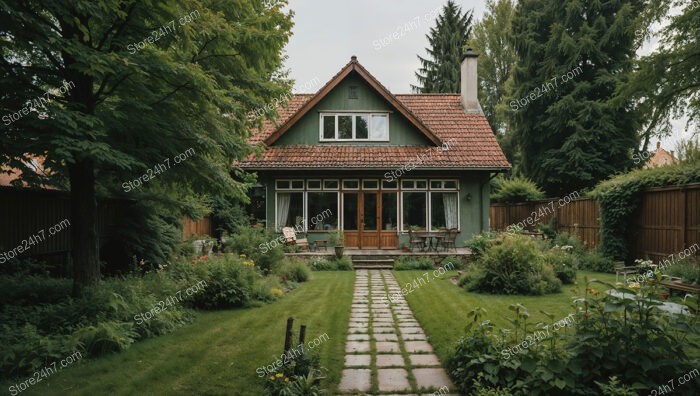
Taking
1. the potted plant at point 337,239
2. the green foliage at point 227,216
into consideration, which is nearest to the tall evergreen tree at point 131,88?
the potted plant at point 337,239

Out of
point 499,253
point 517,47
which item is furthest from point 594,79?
point 499,253

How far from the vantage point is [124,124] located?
20.0 feet

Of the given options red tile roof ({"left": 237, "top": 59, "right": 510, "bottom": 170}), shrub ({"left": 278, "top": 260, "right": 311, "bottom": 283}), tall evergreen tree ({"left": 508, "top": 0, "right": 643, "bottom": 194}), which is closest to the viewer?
shrub ({"left": 278, "top": 260, "right": 311, "bottom": 283})

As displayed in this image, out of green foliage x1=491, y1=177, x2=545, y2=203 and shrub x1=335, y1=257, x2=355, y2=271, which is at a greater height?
green foliage x1=491, y1=177, x2=545, y2=203

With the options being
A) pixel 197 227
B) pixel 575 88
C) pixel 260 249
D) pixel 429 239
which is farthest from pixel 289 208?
pixel 575 88

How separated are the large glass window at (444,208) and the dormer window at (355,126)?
3078mm

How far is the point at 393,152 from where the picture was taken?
17.0 metres

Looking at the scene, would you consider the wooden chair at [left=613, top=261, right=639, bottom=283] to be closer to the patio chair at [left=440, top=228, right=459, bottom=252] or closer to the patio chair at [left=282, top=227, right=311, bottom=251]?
the patio chair at [left=440, top=228, right=459, bottom=252]

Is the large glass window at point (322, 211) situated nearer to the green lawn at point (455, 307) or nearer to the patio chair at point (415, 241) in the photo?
the patio chair at point (415, 241)

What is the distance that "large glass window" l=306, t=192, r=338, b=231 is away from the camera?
55.2 ft

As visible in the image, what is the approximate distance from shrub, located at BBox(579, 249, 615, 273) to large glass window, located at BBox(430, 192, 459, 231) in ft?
15.1

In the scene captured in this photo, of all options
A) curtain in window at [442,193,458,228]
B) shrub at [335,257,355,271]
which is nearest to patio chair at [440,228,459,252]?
curtain in window at [442,193,458,228]

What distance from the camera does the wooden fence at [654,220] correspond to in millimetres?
10781

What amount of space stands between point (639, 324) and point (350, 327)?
4135 millimetres
